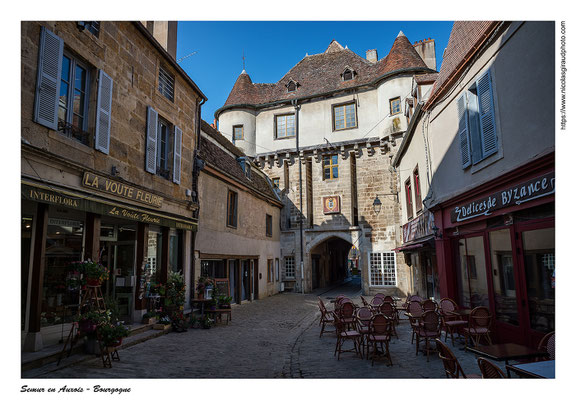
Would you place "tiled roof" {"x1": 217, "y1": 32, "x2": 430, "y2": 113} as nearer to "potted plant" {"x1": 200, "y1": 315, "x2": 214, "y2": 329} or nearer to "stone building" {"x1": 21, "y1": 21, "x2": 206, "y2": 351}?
"stone building" {"x1": 21, "y1": 21, "x2": 206, "y2": 351}

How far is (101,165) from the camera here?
7.50 m

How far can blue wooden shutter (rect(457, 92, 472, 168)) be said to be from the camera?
308 inches

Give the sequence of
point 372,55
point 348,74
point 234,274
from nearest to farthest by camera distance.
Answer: point 234,274, point 348,74, point 372,55

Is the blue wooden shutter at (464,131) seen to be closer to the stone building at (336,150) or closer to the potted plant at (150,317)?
the potted plant at (150,317)

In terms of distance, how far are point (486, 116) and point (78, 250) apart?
29.4 feet

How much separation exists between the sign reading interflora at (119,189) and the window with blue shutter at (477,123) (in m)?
7.69

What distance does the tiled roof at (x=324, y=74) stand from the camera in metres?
20.7

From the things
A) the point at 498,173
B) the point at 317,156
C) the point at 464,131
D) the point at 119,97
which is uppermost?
the point at 317,156

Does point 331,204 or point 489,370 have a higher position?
point 331,204

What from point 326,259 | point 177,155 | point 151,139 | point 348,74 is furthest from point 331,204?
point 151,139

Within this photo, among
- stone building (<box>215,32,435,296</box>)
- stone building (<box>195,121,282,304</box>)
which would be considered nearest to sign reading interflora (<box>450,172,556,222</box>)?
stone building (<box>195,121,282,304</box>)

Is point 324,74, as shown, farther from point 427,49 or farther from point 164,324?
point 164,324

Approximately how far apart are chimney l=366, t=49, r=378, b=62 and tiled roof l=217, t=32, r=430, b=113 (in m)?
1.94
